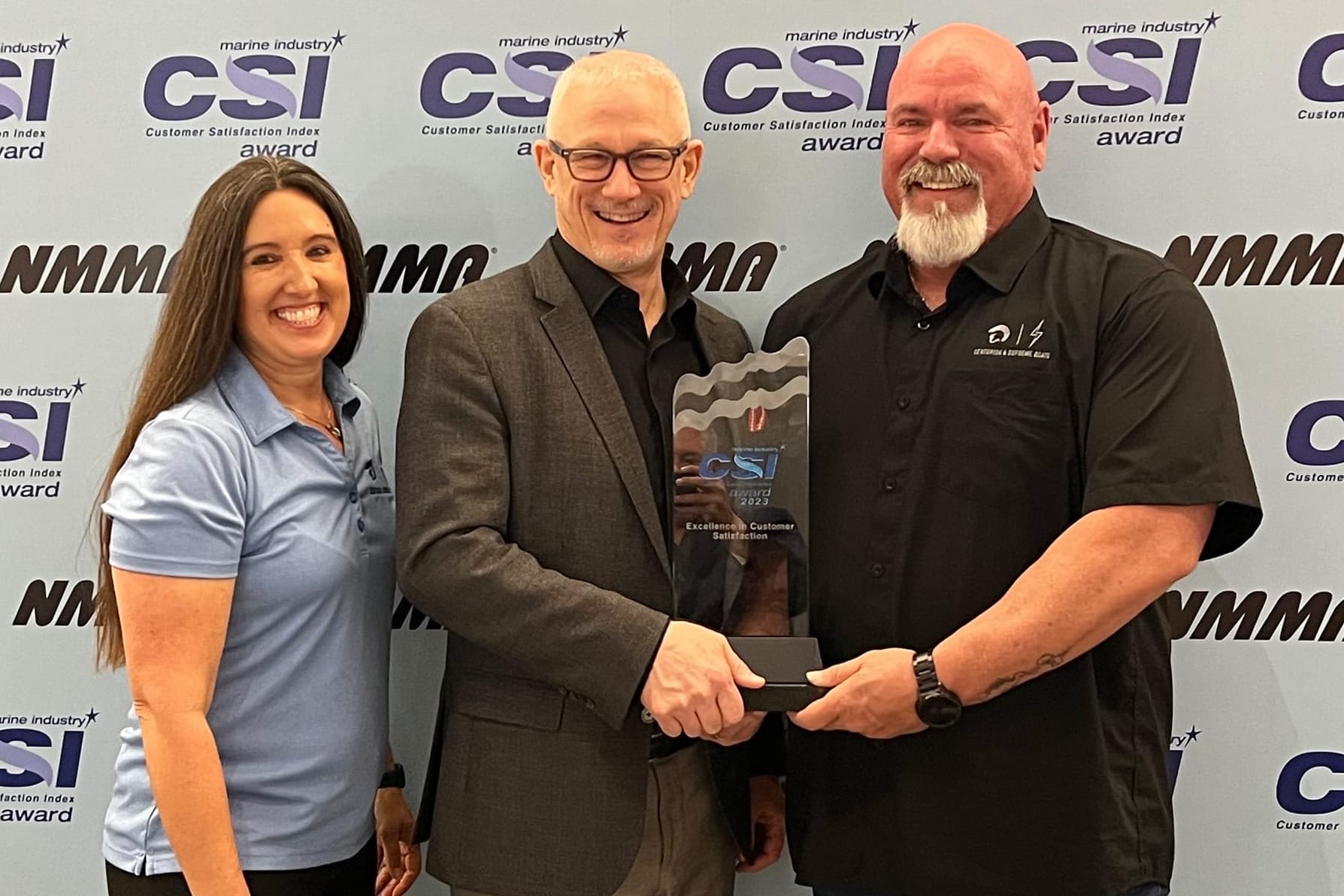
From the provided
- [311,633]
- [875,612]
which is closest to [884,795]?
[875,612]

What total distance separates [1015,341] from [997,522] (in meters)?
0.26

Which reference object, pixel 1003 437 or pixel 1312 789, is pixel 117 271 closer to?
pixel 1003 437

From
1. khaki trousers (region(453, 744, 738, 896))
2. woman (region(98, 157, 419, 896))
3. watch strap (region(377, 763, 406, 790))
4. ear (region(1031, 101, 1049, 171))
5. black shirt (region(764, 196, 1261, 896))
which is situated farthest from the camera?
watch strap (region(377, 763, 406, 790))

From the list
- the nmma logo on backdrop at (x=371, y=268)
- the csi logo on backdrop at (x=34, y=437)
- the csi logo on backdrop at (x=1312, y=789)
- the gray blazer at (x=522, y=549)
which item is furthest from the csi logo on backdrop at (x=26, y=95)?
the csi logo on backdrop at (x=1312, y=789)

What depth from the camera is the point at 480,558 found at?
1412mm

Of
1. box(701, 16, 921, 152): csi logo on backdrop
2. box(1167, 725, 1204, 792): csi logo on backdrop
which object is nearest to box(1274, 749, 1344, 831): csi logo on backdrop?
box(1167, 725, 1204, 792): csi logo on backdrop

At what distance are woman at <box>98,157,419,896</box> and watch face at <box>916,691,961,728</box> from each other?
30.7 inches

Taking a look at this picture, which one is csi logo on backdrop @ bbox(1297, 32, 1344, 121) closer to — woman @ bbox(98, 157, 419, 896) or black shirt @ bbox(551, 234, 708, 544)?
black shirt @ bbox(551, 234, 708, 544)

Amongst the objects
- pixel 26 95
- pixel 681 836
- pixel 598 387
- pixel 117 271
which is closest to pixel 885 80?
pixel 598 387

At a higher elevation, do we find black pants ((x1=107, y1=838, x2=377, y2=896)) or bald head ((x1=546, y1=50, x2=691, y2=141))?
bald head ((x1=546, y1=50, x2=691, y2=141))

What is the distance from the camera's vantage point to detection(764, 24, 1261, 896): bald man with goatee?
1.38 meters

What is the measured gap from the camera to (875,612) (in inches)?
60.1

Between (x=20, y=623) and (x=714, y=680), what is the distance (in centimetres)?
145

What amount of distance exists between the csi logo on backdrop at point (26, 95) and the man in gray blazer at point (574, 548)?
101 centimetres
